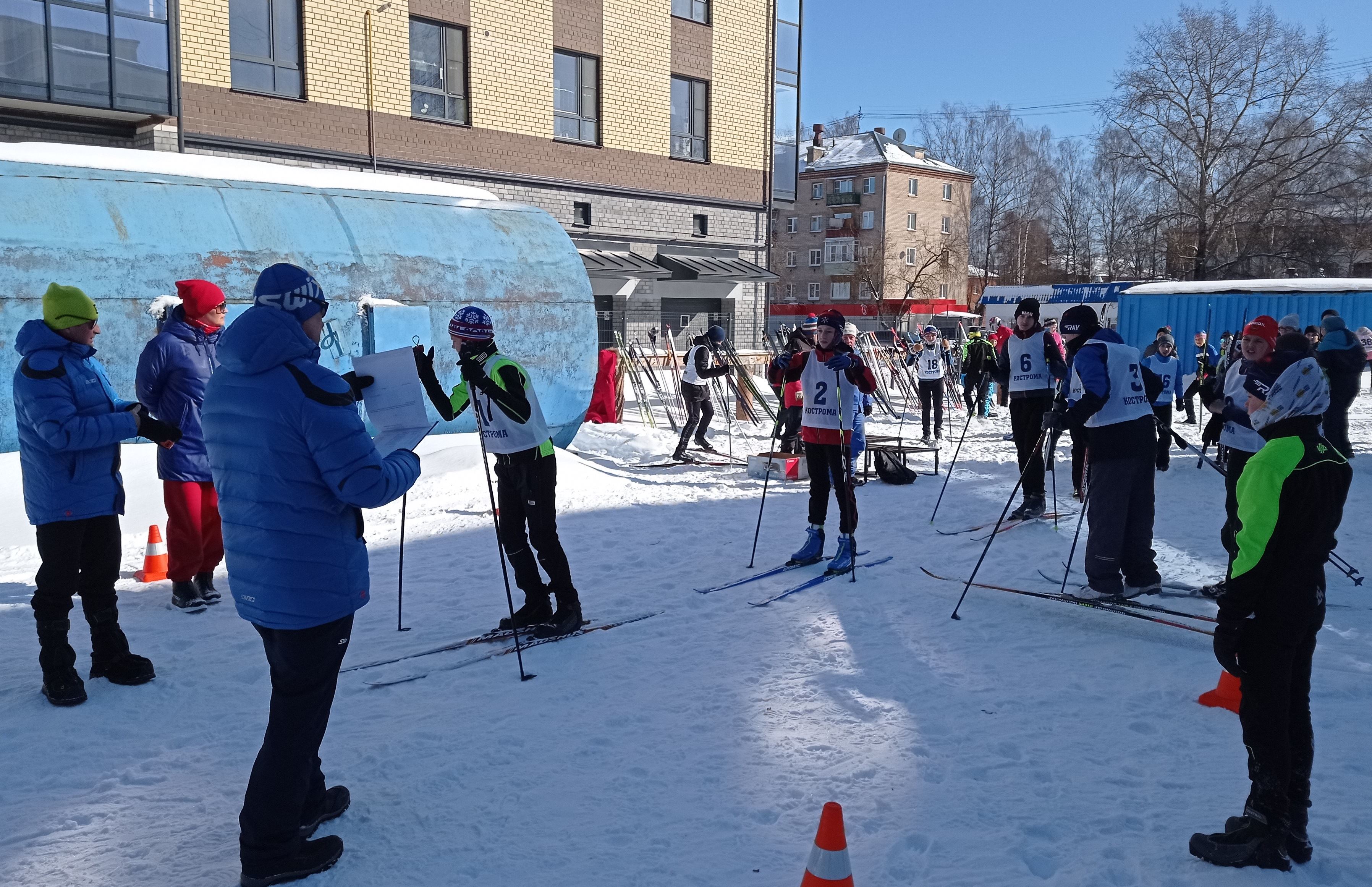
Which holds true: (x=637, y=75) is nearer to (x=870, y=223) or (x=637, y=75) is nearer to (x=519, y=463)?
(x=519, y=463)

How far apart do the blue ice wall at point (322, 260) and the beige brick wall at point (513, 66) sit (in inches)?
335

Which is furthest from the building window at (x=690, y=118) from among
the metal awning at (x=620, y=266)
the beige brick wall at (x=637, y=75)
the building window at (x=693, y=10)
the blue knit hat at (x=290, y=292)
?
the blue knit hat at (x=290, y=292)

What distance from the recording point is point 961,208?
5750 cm

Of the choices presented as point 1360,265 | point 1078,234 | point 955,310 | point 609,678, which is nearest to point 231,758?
point 609,678

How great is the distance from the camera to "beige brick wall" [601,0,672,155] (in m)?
22.5

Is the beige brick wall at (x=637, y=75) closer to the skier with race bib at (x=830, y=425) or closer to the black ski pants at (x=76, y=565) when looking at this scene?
the skier with race bib at (x=830, y=425)

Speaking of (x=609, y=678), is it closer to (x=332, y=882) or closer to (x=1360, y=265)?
(x=332, y=882)

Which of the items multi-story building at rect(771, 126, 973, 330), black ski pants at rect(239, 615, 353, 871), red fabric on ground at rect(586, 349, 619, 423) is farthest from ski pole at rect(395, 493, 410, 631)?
multi-story building at rect(771, 126, 973, 330)

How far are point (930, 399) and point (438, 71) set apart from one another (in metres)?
12.3

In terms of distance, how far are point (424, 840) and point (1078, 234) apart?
57651 millimetres

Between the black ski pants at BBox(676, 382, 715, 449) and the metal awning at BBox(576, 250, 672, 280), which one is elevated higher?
the metal awning at BBox(576, 250, 672, 280)

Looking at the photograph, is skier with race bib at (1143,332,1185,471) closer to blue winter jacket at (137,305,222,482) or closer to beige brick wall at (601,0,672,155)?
blue winter jacket at (137,305,222,482)

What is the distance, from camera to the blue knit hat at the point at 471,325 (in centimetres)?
516

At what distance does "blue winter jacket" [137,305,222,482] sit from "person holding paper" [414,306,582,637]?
1.60m
